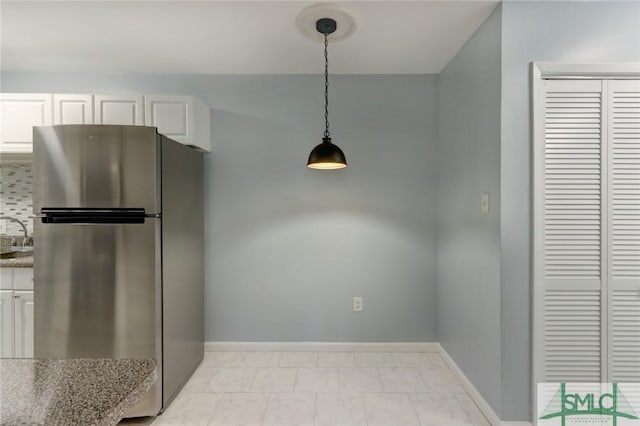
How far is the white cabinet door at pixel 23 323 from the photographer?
241 cm

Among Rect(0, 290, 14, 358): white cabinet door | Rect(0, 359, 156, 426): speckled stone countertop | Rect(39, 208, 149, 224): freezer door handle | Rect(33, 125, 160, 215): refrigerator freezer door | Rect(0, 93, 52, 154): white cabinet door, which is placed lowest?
Rect(0, 290, 14, 358): white cabinet door

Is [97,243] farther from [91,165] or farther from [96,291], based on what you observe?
[91,165]

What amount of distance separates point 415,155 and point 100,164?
97.6 inches

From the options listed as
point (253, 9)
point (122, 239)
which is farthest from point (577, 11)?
point (122, 239)

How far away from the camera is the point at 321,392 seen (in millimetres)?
2385

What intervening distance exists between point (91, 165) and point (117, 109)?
82 cm

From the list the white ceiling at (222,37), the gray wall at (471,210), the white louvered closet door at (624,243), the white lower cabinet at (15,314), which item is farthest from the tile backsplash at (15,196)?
the white louvered closet door at (624,243)

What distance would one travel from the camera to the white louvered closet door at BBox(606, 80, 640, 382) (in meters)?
1.93

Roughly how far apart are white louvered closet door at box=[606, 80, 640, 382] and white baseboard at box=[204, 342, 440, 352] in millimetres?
1370

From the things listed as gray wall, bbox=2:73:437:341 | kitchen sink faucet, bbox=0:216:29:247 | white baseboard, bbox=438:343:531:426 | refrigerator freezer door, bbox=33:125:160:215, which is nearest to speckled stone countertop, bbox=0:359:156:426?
refrigerator freezer door, bbox=33:125:160:215

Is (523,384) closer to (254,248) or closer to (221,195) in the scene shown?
(254,248)

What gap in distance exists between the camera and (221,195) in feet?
10.0

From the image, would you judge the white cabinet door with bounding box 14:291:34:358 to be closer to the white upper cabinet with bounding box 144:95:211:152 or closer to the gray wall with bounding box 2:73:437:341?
A: the gray wall with bounding box 2:73:437:341

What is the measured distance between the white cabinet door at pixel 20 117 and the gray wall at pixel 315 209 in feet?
1.75
